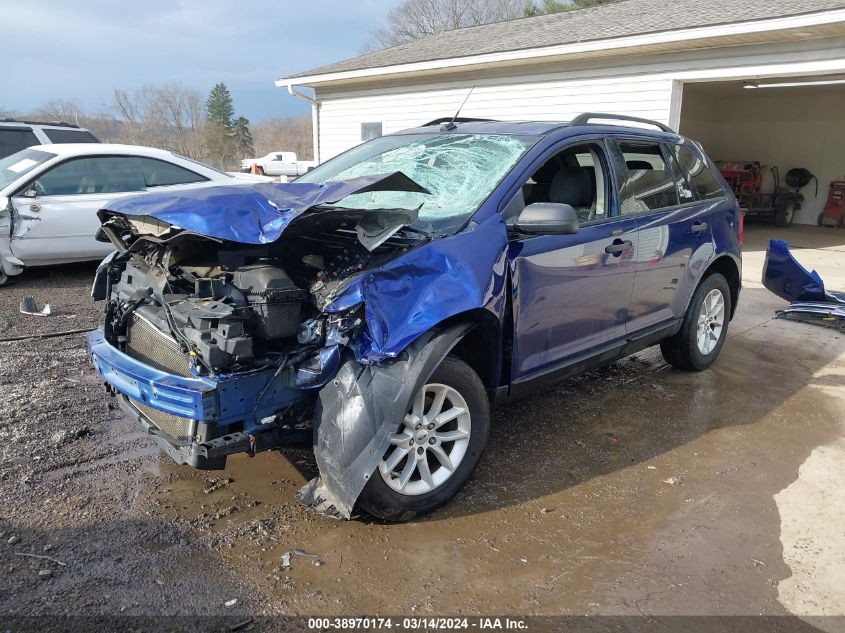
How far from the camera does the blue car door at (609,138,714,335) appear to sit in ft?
14.2

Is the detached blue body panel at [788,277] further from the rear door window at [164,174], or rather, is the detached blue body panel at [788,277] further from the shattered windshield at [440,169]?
the rear door window at [164,174]

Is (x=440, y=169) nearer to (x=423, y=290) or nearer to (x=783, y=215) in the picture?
(x=423, y=290)

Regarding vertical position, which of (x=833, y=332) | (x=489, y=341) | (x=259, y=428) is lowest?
(x=833, y=332)

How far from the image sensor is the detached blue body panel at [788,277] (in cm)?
703

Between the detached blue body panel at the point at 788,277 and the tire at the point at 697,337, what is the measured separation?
1957 millimetres

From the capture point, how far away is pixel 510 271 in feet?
11.0

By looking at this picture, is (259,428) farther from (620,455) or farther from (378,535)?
(620,455)

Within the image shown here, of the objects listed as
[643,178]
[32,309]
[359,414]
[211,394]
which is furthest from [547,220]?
[32,309]

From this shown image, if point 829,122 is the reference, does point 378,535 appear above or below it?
below

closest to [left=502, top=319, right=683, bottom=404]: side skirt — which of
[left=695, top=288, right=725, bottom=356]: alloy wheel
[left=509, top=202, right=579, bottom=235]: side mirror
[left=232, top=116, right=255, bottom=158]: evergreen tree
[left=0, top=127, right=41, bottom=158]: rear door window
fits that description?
[left=695, top=288, right=725, bottom=356]: alloy wheel

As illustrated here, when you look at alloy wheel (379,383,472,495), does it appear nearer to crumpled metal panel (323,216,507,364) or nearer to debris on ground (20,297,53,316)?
crumpled metal panel (323,216,507,364)

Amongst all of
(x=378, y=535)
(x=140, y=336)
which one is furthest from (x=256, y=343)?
(x=378, y=535)

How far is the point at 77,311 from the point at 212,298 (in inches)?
171

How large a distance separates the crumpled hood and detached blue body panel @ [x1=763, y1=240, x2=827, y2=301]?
5.56 m
